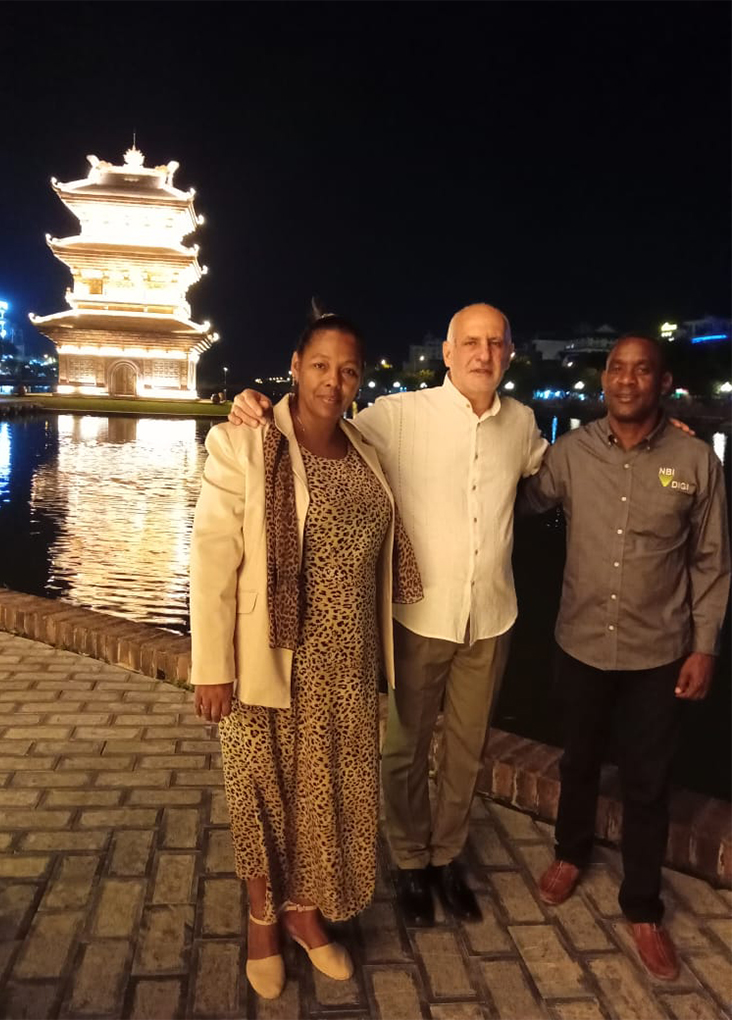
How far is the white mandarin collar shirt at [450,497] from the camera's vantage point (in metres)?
2.84

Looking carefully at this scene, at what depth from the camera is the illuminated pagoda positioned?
4331 cm

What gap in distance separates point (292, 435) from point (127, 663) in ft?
11.2

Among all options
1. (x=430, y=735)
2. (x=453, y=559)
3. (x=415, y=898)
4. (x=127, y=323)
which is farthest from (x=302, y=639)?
(x=127, y=323)

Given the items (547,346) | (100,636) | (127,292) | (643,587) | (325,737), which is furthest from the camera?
(547,346)

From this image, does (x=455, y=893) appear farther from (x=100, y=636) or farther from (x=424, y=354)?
(x=424, y=354)

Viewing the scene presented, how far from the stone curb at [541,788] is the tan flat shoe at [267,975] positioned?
3.78ft


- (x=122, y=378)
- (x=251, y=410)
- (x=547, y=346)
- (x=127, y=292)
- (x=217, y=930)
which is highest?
(x=547, y=346)

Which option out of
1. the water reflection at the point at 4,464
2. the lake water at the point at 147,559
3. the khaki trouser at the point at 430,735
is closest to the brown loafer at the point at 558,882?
the khaki trouser at the point at 430,735

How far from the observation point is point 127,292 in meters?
44.5

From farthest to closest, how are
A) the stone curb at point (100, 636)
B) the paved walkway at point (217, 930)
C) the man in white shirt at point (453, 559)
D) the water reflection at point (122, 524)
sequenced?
1. the water reflection at point (122, 524)
2. the stone curb at point (100, 636)
3. the man in white shirt at point (453, 559)
4. the paved walkway at point (217, 930)

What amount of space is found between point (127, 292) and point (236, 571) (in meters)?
45.7

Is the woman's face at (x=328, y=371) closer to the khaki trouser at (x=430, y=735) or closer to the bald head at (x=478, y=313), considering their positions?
the bald head at (x=478, y=313)

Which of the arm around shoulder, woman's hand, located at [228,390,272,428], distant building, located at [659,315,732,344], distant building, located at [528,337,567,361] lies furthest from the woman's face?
distant building, located at [528,337,567,361]

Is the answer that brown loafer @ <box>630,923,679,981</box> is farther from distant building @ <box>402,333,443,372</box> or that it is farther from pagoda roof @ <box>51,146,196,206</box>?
distant building @ <box>402,333,443,372</box>
